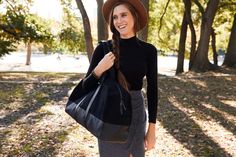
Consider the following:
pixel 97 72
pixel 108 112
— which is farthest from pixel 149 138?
pixel 97 72

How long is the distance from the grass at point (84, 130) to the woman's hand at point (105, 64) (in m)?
3.44

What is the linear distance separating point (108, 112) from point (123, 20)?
0.78m

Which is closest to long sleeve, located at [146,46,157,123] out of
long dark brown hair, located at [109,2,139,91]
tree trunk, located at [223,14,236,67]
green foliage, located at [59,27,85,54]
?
long dark brown hair, located at [109,2,139,91]

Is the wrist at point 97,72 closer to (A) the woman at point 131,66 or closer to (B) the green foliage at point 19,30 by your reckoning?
(A) the woman at point 131,66

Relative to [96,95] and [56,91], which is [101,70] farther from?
[56,91]

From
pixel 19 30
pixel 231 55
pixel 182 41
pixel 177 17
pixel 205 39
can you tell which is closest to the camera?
pixel 205 39

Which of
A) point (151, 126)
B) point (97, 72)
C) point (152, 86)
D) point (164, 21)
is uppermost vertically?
point (164, 21)

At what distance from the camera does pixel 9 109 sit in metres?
8.84

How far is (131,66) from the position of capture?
320 centimetres

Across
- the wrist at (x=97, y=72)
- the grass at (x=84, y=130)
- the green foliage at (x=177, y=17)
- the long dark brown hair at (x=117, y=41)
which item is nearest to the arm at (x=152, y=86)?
the long dark brown hair at (x=117, y=41)

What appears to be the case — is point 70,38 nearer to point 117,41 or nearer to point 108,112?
point 117,41

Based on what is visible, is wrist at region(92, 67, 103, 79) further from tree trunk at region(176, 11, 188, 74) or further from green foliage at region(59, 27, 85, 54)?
tree trunk at region(176, 11, 188, 74)

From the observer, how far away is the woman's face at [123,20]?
10.4 feet

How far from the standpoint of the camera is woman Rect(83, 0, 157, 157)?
3.15m
